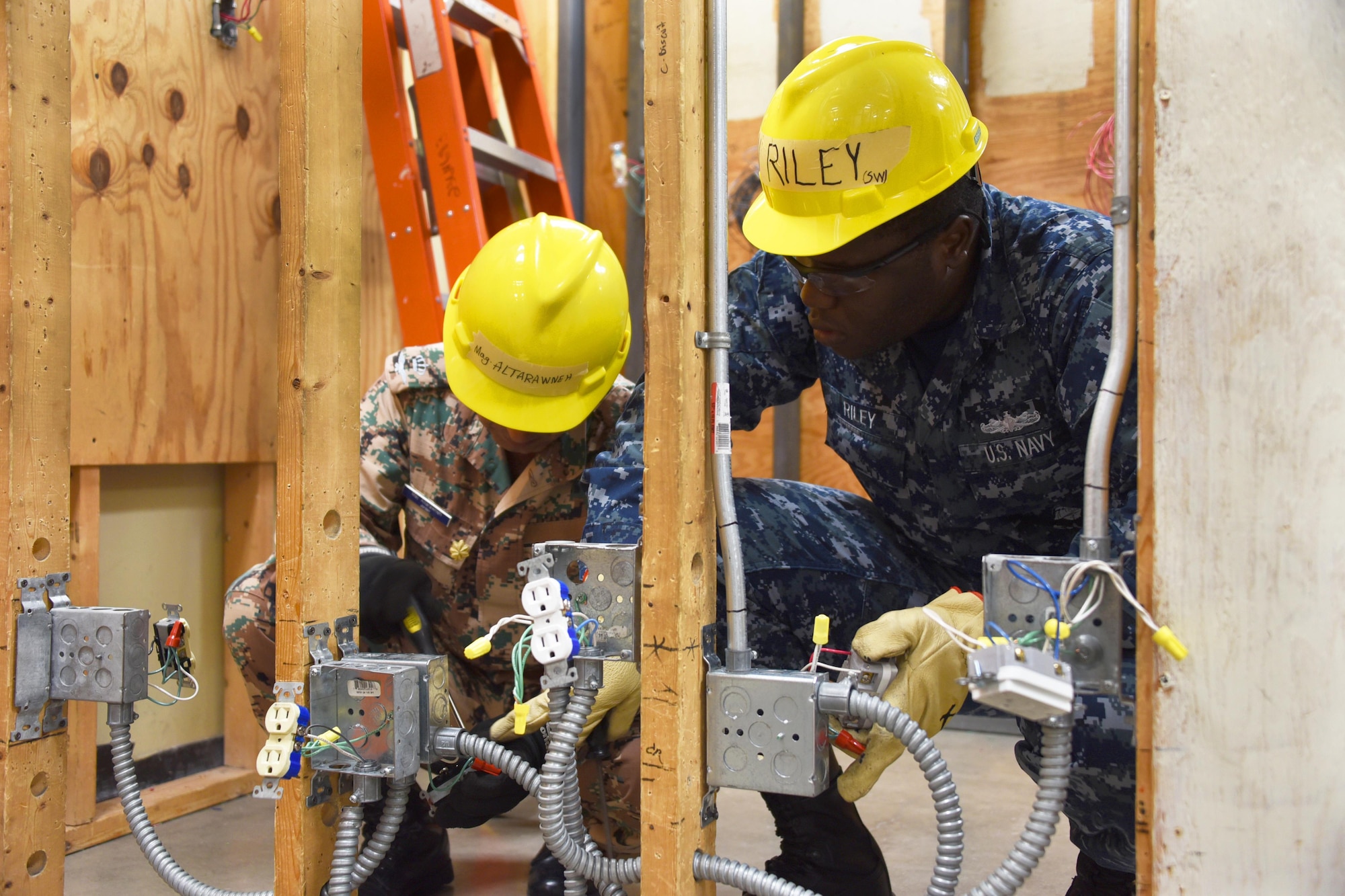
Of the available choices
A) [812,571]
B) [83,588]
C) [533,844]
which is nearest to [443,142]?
[83,588]

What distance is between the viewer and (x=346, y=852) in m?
1.15

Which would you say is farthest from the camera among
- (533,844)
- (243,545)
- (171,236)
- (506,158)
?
(506,158)

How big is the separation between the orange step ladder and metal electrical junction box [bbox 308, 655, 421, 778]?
4.44 feet

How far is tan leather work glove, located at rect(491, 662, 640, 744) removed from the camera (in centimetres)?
117

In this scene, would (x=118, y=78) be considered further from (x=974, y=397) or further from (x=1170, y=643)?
(x=1170, y=643)

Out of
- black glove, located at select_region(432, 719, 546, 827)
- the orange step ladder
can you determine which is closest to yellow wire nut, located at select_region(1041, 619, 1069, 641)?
black glove, located at select_region(432, 719, 546, 827)

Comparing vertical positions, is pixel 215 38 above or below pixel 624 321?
above

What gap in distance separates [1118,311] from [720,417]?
37 cm

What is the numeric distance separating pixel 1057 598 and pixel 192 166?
1866mm

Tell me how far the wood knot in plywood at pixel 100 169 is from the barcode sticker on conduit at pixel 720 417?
1.44 m

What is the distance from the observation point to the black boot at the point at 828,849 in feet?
4.63

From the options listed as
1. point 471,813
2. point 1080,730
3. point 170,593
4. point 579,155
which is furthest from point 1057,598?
point 579,155

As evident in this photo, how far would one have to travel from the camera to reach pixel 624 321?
1.71 metres

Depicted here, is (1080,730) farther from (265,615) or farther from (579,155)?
(579,155)
